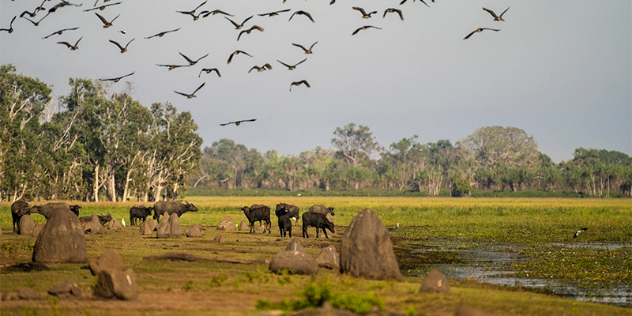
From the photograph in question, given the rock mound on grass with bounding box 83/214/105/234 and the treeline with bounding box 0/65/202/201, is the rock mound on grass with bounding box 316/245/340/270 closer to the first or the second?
the rock mound on grass with bounding box 83/214/105/234

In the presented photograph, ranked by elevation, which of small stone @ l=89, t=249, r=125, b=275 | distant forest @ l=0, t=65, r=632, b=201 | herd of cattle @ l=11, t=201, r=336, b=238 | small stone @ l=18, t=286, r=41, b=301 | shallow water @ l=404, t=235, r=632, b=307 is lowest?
shallow water @ l=404, t=235, r=632, b=307

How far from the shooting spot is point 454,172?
Result: 16550 cm

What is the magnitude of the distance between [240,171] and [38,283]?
181 m

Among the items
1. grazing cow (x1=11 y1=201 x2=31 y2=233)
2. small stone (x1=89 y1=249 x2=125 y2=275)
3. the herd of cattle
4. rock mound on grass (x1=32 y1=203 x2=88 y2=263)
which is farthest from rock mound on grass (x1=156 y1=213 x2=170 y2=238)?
small stone (x1=89 y1=249 x2=125 y2=275)

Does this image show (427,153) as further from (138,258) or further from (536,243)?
(138,258)

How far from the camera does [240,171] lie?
19625 cm

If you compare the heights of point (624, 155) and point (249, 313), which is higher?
point (624, 155)

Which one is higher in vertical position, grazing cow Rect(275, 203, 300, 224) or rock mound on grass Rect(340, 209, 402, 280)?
grazing cow Rect(275, 203, 300, 224)

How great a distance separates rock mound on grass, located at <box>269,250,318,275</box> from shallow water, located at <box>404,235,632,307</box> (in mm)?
4585

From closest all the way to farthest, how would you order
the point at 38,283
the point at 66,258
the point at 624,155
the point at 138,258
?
the point at 38,283 → the point at 66,258 → the point at 138,258 → the point at 624,155

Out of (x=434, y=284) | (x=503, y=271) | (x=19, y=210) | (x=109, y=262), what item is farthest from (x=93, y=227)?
(x=434, y=284)

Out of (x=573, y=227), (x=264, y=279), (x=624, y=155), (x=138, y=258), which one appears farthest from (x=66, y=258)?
(x=624, y=155)

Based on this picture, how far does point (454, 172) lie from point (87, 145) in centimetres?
10049

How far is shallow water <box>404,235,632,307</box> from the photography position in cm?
1717
